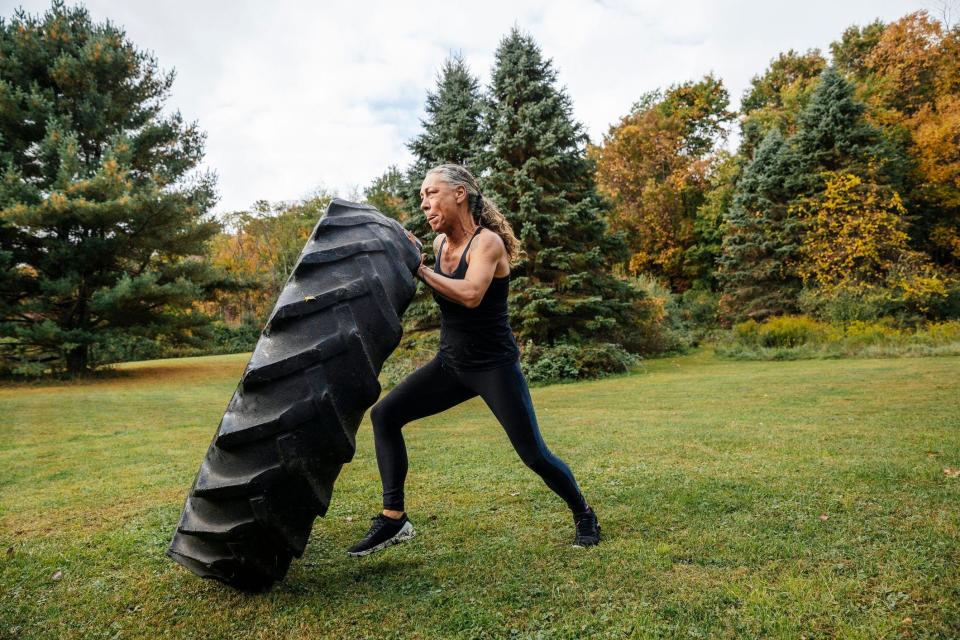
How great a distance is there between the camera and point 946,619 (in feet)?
7.34

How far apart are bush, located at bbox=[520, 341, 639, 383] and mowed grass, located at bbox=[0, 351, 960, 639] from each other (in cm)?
671

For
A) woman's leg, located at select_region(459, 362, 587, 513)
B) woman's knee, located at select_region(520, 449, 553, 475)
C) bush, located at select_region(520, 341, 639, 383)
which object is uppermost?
woman's leg, located at select_region(459, 362, 587, 513)

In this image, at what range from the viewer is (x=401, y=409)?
330 cm

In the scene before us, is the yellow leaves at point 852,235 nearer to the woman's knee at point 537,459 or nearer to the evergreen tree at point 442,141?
the evergreen tree at point 442,141

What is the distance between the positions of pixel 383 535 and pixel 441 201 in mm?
1965

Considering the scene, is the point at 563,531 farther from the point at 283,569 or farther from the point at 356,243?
the point at 356,243

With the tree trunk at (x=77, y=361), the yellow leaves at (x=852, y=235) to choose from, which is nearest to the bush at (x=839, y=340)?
the yellow leaves at (x=852, y=235)

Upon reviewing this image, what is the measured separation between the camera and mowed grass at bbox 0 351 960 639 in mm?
2410

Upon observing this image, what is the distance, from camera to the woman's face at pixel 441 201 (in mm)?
3059

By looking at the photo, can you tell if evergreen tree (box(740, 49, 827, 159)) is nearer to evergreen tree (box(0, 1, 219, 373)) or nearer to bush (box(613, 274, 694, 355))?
bush (box(613, 274, 694, 355))

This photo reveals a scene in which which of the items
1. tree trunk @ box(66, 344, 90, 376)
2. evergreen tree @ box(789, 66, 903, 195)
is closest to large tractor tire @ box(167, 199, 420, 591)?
tree trunk @ box(66, 344, 90, 376)

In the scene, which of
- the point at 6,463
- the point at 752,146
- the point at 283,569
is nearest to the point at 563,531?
Result: the point at 283,569

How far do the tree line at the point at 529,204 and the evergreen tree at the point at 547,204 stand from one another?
61 mm

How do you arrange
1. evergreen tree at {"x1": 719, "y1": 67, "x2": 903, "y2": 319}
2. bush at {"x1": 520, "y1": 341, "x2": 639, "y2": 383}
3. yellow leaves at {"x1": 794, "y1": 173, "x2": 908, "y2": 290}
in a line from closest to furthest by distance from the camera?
bush at {"x1": 520, "y1": 341, "x2": 639, "y2": 383}
yellow leaves at {"x1": 794, "y1": 173, "x2": 908, "y2": 290}
evergreen tree at {"x1": 719, "y1": 67, "x2": 903, "y2": 319}
